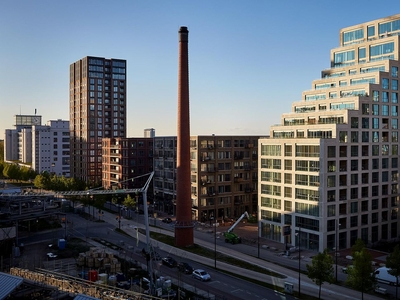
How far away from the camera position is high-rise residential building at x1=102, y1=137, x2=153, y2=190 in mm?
125812

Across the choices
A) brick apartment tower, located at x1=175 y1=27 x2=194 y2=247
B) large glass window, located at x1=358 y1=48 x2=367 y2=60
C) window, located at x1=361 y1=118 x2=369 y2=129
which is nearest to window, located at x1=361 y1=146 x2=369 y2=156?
window, located at x1=361 y1=118 x2=369 y2=129

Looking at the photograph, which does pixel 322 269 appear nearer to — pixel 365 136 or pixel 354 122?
pixel 354 122

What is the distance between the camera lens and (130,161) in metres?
126

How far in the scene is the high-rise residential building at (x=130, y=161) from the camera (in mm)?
125812

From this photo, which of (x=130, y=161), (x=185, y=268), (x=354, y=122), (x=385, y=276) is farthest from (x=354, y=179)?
(x=130, y=161)

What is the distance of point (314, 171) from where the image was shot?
69.4m

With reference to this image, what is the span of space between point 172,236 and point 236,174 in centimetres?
2869

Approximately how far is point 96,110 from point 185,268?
104466 millimetres

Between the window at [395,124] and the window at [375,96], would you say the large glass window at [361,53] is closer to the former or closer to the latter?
the window at [375,96]

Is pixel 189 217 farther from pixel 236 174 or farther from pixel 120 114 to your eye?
pixel 120 114

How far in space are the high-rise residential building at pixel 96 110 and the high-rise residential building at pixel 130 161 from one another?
21.8m

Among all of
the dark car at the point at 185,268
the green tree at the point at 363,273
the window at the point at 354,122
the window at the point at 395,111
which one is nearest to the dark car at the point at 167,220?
the dark car at the point at 185,268

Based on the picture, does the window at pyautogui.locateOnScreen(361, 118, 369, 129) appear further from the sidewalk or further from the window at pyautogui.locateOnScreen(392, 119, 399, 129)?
the sidewalk

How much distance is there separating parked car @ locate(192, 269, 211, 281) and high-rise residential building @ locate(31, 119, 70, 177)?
469 feet
